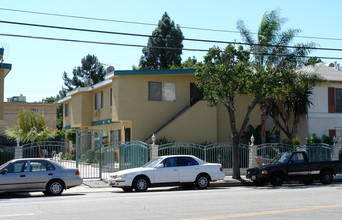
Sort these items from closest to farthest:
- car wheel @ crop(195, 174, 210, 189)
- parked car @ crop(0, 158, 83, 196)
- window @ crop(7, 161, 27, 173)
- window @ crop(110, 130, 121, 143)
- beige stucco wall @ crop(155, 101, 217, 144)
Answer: parked car @ crop(0, 158, 83, 196) → window @ crop(7, 161, 27, 173) → car wheel @ crop(195, 174, 210, 189) → beige stucco wall @ crop(155, 101, 217, 144) → window @ crop(110, 130, 121, 143)

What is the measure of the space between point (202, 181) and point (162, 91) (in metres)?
11.1

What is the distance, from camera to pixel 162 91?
28234 millimetres

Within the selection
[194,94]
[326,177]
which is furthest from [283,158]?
[194,94]

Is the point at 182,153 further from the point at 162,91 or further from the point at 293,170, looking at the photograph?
the point at 162,91

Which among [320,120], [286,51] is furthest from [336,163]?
[320,120]

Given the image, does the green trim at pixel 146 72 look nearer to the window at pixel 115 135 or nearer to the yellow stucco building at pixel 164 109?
the yellow stucco building at pixel 164 109

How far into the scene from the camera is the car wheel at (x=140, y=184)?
55.9 feet

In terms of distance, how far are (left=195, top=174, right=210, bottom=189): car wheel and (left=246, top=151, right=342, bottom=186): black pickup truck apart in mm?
2608

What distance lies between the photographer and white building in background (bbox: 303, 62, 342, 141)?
93.4 ft

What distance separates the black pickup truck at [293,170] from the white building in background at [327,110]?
8429mm

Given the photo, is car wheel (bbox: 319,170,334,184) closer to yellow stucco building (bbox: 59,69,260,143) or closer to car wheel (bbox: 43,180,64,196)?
yellow stucco building (bbox: 59,69,260,143)

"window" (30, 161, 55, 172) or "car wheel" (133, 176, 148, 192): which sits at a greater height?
"window" (30, 161, 55, 172)

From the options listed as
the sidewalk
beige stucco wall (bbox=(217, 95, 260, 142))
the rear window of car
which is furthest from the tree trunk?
beige stucco wall (bbox=(217, 95, 260, 142))

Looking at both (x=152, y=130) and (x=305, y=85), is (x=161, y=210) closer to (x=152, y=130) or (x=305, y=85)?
(x=152, y=130)
